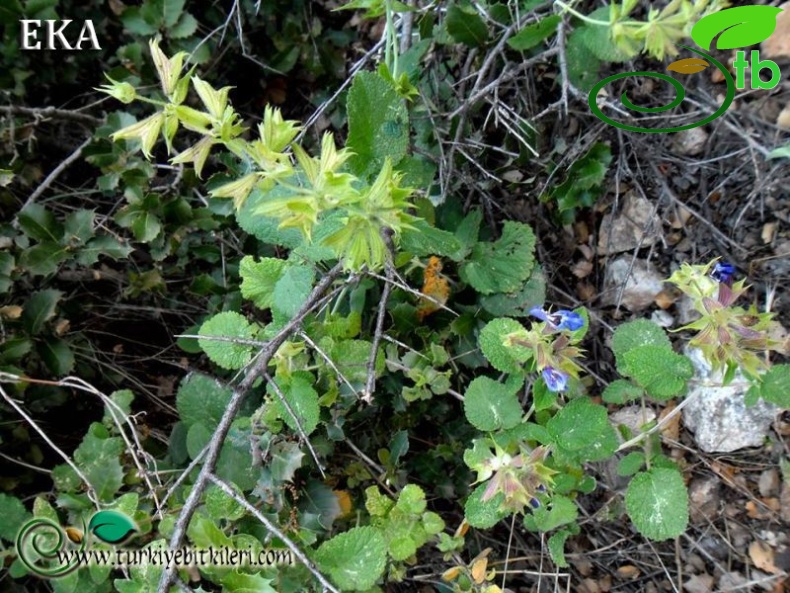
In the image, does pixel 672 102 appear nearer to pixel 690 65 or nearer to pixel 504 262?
pixel 690 65

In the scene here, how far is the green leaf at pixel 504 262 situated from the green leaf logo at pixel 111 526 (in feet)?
2.93

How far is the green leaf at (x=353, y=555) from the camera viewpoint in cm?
132

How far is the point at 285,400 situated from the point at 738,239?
1.07 metres

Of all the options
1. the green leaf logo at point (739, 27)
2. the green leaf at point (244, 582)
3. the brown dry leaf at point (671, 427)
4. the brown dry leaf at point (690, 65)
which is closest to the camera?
the green leaf at point (244, 582)

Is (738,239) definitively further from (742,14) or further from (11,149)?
(11,149)

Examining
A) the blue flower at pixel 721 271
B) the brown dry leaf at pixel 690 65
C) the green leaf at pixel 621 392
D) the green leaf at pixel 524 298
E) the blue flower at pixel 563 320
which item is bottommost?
the green leaf at pixel 621 392

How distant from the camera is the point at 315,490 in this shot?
60.9 inches

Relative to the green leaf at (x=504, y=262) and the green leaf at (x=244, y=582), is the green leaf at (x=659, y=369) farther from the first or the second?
the green leaf at (x=244, y=582)

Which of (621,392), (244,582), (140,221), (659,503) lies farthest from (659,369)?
(140,221)

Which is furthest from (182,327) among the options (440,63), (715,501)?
(715,501)

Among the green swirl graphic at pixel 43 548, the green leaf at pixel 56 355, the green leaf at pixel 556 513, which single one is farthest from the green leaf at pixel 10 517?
the green leaf at pixel 556 513

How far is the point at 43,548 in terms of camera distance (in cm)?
145

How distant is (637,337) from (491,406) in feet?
1.06

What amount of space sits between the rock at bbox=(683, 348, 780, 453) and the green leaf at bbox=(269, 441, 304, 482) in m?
0.86
